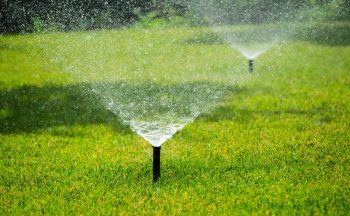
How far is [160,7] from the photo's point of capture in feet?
91.4

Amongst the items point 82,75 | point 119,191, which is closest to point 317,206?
point 119,191

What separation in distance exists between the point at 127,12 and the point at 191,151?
22.2 meters

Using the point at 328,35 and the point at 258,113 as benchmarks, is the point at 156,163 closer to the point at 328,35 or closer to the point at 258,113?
the point at 258,113

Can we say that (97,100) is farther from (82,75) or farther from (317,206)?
(317,206)

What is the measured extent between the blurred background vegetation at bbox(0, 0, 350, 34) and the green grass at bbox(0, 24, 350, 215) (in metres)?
9.87

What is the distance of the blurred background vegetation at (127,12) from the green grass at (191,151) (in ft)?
32.4

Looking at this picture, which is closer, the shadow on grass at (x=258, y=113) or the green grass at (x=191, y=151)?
the green grass at (x=191, y=151)

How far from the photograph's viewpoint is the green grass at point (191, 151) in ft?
15.3

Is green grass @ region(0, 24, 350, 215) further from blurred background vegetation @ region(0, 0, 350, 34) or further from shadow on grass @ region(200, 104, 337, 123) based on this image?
blurred background vegetation @ region(0, 0, 350, 34)

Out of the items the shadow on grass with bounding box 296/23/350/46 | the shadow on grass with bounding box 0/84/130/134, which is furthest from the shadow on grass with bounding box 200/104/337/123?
the shadow on grass with bounding box 296/23/350/46

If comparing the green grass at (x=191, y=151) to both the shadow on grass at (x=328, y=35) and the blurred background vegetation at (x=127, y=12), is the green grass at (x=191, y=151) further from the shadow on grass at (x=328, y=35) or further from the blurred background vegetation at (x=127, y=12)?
the blurred background vegetation at (x=127, y=12)

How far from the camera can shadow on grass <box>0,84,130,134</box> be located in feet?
24.9

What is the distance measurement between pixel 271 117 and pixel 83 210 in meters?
4.11

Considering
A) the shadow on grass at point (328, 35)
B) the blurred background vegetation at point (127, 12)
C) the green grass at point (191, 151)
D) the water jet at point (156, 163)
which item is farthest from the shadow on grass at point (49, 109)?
the shadow on grass at point (328, 35)
